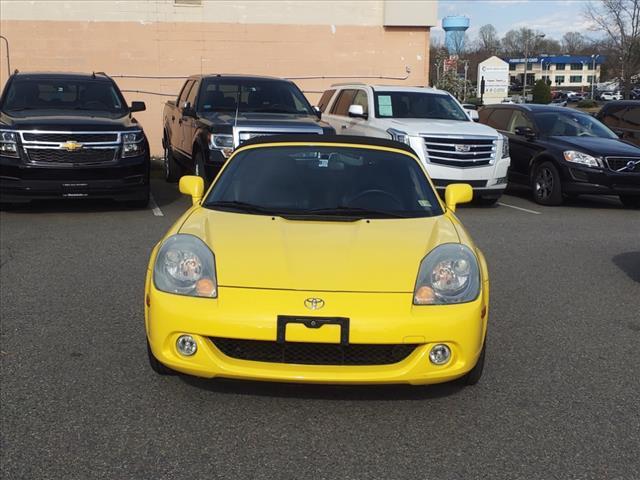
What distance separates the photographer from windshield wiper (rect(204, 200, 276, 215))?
191 inches

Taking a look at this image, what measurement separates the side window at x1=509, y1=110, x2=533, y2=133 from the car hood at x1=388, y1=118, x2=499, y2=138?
1.81 m

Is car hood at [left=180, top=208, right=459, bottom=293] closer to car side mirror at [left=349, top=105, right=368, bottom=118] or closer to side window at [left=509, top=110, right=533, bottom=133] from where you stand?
car side mirror at [left=349, top=105, right=368, bottom=118]

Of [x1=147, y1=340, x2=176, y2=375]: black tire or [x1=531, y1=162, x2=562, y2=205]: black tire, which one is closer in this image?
[x1=147, y1=340, x2=176, y2=375]: black tire

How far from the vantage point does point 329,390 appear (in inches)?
169

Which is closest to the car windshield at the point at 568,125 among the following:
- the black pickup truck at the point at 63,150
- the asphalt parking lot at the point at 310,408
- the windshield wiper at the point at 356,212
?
the black pickup truck at the point at 63,150

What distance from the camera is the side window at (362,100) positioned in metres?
13.0

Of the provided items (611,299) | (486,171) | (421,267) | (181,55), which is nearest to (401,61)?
(181,55)

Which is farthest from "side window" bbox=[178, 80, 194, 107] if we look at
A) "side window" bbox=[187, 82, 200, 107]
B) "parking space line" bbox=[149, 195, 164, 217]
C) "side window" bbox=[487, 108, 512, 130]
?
"side window" bbox=[487, 108, 512, 130]

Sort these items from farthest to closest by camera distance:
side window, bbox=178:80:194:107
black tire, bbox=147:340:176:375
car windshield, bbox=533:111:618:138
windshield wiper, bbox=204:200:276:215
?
car windshield, bbox=533:111:618:138 → side window, bbox=178:80:194:107 → windshield wiper, bbox=204:200:276:215 → black tire, bbox=147:340:176:375

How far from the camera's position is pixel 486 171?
11.8m

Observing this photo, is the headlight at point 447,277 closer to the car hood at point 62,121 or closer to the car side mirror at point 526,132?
the car hood at point 62,121

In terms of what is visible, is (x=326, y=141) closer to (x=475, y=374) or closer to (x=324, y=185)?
(x=324, y=185)

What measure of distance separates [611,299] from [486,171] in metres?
5.41

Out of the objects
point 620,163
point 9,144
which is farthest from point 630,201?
point 9,144
